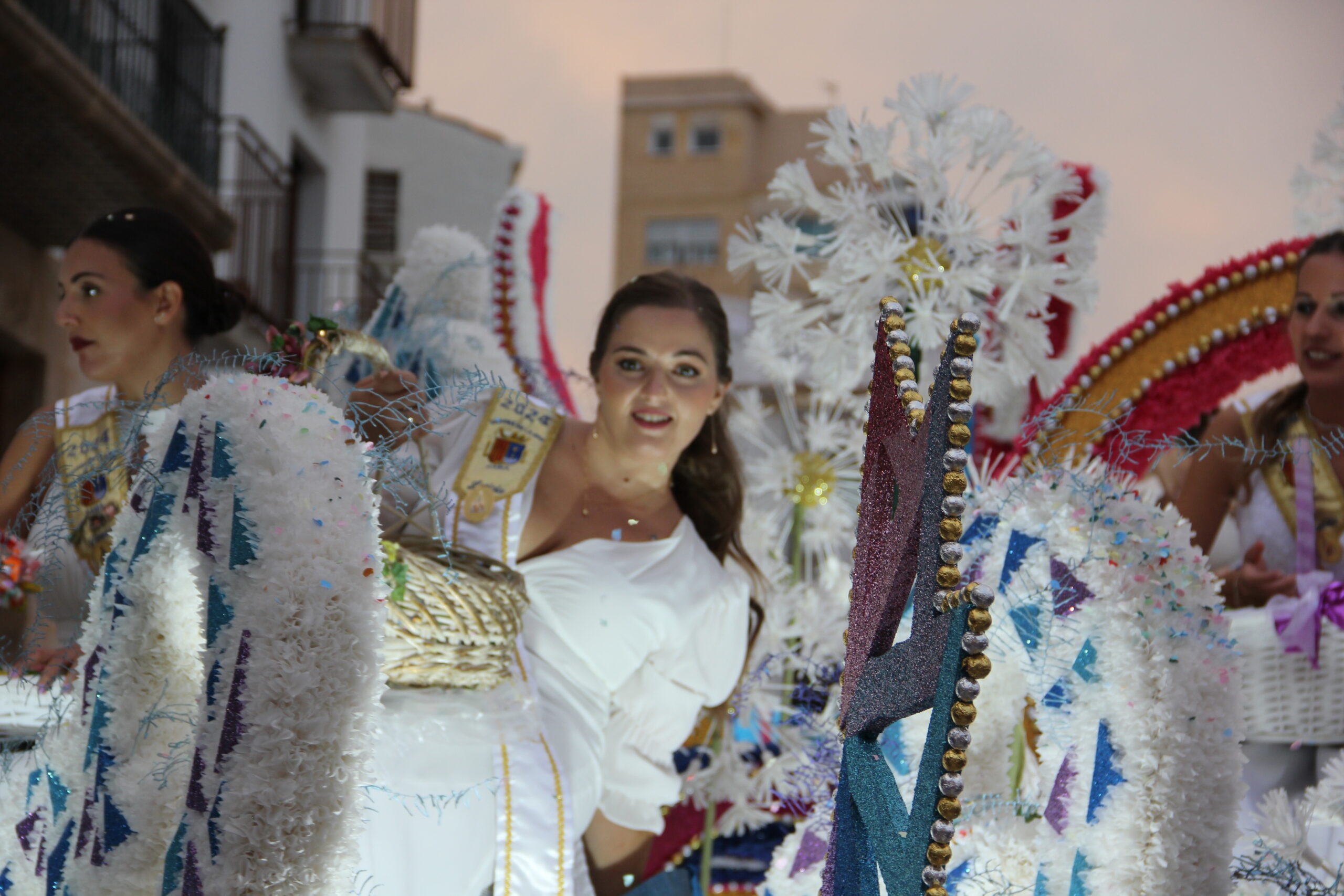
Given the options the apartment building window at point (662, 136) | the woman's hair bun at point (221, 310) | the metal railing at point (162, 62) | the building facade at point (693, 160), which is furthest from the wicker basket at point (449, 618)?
the apartment building window at point (662, 136)

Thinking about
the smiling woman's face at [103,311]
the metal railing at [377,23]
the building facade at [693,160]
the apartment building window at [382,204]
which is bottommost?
the smiling woman's face at [103,311]

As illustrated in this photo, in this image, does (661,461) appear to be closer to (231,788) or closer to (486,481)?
(486,481)

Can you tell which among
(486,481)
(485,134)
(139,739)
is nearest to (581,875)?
(486,481)

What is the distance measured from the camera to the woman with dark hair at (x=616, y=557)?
2398 millimetres

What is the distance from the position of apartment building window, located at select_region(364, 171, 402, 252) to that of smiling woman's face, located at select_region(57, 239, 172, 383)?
13154mm

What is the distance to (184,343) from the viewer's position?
2516 mm

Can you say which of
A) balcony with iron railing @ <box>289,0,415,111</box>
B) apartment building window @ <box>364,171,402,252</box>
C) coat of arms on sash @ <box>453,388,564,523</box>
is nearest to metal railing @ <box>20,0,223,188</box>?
balcony with iron railing @ <box>289,0,415,111</box>

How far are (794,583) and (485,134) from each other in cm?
1320

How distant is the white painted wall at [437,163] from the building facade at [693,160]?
765 cm

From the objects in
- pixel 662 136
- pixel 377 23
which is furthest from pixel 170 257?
pixel 662 136

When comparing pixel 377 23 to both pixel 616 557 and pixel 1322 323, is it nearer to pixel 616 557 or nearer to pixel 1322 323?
pixel 616 557

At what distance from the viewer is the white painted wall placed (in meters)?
15.4

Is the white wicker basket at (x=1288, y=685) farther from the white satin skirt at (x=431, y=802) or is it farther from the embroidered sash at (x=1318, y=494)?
the white satin skirt at (x=431, y=802)

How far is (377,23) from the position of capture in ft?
35.8
